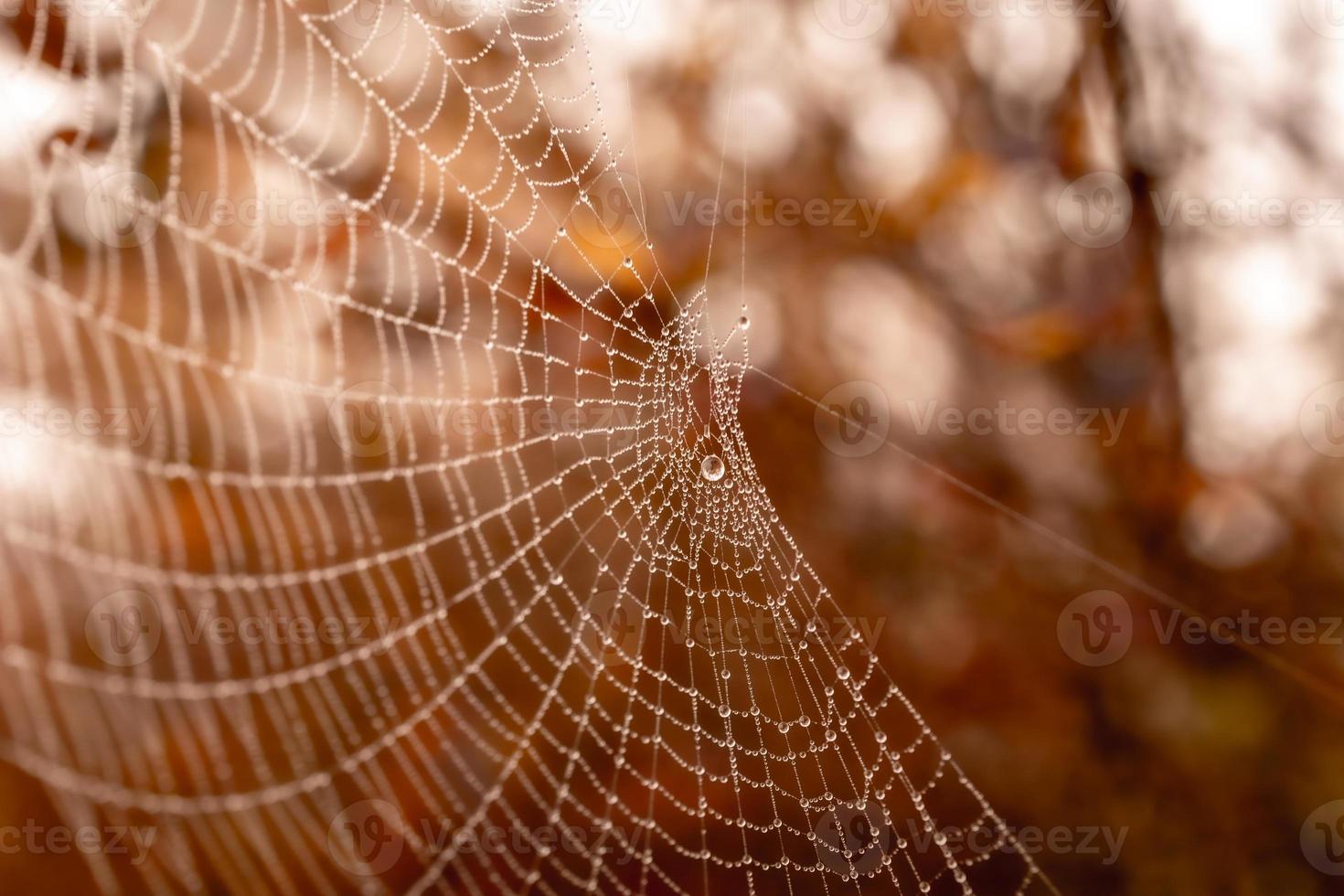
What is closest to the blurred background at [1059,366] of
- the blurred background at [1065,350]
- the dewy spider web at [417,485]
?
the blurred background at [1065,350]

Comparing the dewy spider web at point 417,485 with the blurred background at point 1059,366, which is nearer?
the dewy spider web at point 417,485

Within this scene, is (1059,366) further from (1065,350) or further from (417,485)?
(417,485)

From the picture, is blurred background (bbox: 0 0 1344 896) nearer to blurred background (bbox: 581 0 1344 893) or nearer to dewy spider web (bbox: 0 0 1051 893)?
blurred background (bbox: 581 0 1344 893)

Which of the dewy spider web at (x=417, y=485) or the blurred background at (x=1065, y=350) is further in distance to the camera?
the blurred background at (x=1065, y=350)

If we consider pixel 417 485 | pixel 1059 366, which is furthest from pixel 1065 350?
pixel 417 485

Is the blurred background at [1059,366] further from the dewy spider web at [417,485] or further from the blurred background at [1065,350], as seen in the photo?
the dewy spider web at [417,485]
